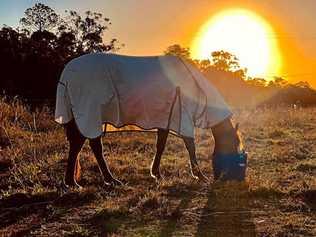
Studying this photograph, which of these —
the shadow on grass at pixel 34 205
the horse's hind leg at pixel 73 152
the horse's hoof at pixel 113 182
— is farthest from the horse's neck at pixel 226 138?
the shadow on grass at pixel 34 205

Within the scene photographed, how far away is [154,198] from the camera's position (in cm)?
598

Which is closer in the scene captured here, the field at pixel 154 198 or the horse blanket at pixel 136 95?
the field at pixel 154 198

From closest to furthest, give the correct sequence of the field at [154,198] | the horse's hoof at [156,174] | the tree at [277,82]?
1. the field at [154,198]
2. the horse's hoof at [156,174]
3. the tree at [277,82]

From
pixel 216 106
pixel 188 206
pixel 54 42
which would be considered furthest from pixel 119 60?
pixel 54 42

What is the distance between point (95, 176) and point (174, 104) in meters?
1.66

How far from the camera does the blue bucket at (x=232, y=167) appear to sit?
7.15 m

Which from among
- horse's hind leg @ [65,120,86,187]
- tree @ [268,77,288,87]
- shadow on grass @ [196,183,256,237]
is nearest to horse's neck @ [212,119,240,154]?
shadow on grass @ [196,183,256,237]

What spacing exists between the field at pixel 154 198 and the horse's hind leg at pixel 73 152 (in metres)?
0.21

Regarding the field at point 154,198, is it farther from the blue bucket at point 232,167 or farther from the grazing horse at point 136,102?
the grazing horse at point 136,102

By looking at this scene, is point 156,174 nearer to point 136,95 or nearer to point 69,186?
point 136,95

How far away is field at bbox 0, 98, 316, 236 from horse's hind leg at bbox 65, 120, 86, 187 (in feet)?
0.68

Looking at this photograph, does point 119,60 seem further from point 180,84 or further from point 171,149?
point 171,149

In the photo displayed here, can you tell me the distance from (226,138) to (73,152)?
210 cm

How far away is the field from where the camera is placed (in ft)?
16.6
